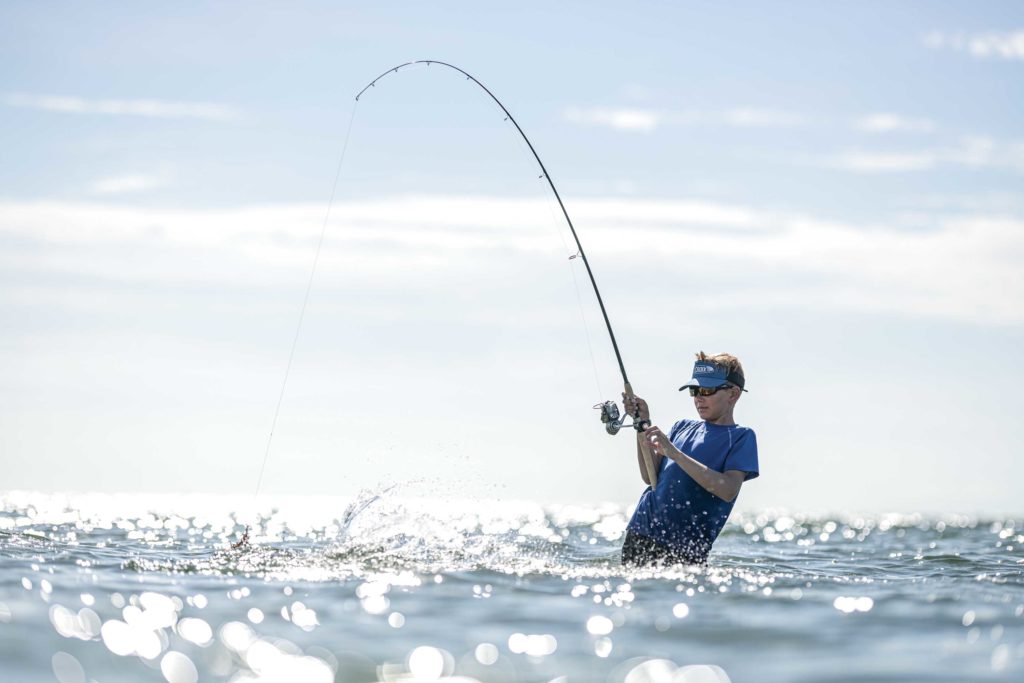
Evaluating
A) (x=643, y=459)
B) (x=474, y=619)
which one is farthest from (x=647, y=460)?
(x=474, y=619)

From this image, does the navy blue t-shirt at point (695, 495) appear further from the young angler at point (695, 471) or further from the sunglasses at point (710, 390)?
the sunglasses at point (710, 390)

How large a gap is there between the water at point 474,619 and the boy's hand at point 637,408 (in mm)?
1040

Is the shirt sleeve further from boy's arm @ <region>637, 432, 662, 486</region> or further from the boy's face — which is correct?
boy's arm @ <region>637, 432, 662, 486</region>

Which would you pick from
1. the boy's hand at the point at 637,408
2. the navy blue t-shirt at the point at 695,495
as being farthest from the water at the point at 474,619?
the boy's hand at the point at 637,408

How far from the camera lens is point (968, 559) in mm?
11383

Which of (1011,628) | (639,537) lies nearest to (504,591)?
(639,537)

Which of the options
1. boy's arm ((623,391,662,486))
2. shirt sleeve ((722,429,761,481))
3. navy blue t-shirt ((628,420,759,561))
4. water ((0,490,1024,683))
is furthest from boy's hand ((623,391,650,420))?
water ((0,490,1024,683))

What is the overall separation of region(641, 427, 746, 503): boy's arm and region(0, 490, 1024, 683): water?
570 mm

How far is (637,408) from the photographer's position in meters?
8.01

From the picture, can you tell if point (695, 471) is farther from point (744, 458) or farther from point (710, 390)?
point (710, 390)

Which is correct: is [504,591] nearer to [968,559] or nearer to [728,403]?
[728,403]

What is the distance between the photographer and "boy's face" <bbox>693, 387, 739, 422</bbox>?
26.1ft

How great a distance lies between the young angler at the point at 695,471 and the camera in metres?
7.60

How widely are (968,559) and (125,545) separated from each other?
775 centimetres
